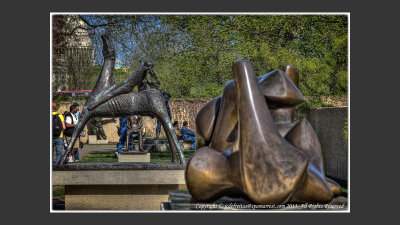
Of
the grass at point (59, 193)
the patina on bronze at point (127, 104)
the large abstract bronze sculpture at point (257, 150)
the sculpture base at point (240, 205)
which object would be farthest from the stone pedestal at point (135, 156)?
the large abstract bronze sculpture at point (257, 150)

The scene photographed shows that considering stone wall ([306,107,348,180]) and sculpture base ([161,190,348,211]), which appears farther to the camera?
stone wall ([306,107,348,180])

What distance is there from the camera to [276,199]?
5422 mm

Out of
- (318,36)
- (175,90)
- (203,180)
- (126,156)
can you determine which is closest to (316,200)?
(203,180)

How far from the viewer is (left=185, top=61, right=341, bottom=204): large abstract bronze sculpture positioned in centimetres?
540

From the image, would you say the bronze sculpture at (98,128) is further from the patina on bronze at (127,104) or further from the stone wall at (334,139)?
the patina on bronze at (127,104)

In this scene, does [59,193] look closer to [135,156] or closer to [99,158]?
[135,156]

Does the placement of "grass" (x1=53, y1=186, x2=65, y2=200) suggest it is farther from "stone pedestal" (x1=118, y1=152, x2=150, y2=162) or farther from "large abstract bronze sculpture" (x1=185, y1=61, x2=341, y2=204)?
"large abstract bronze sculpture" (x1=185, y1=61, x2=341, y2=204)

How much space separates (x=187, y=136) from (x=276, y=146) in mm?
15773

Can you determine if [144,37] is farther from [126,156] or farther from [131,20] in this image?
[126,156]

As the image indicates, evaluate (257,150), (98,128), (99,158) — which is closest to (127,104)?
(257,150)

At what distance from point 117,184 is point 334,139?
5896mm

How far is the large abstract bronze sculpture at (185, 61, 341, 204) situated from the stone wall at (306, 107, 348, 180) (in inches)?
248

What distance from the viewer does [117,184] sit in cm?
897

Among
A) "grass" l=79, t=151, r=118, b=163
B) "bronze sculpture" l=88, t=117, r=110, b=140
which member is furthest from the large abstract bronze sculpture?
"bronze sculpture" l=88, t=117, r=110, b=140
